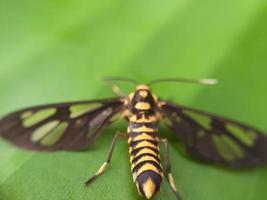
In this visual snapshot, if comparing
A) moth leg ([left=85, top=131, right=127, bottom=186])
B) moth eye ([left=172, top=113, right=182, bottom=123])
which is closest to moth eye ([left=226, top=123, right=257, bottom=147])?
moth eye ([left=172, top=113, right=182, bottom=123])

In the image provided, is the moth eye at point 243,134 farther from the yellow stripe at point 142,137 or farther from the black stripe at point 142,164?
the black stripe at point 142,164

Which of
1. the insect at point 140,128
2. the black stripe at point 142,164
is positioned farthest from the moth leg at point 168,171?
the black stripe at point 142,164

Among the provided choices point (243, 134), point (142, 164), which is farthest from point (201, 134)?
point (142, 164)

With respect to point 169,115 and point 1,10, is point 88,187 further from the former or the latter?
point 1,10

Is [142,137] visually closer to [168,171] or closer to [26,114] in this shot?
[168,171]

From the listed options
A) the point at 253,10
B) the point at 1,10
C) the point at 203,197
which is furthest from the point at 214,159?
the point at 1,10

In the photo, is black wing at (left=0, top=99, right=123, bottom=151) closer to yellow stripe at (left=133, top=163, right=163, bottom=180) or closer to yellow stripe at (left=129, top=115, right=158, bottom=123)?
yellow stripe at (left=129, top=115, right=158, bottom=123)
